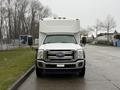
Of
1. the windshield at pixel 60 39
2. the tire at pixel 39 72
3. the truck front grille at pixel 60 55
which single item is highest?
the windshield at pixel 60 39

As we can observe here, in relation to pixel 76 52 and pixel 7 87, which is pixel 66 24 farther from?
pixel 7 87

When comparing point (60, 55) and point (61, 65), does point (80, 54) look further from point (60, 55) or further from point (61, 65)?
point (61, 65)

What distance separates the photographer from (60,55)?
1323cm

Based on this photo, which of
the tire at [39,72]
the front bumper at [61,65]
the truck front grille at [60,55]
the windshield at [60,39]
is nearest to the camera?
the front bumper at [61,65]

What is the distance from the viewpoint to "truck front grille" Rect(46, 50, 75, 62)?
43.4ft

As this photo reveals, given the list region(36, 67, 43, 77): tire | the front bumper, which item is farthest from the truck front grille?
region(36, 67, 43, 77): tire

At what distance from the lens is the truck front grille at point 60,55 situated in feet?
43.4

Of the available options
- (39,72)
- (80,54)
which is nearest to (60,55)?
(80,54)

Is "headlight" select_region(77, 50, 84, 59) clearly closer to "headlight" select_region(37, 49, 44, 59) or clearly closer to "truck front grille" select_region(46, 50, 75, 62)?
"truck front grille" select_region(46, 50, 75, 62)

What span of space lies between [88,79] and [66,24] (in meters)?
3.90

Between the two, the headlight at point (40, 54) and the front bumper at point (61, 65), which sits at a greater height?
the headlight at point (40, 54)

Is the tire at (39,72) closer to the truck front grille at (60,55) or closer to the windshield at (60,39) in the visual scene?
the truck front grille at (60,55)

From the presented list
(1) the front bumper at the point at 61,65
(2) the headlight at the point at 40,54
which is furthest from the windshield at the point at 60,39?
(1) the front bumper at the point at 61,65

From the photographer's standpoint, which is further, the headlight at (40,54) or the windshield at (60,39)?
the windshield at (60,39)
